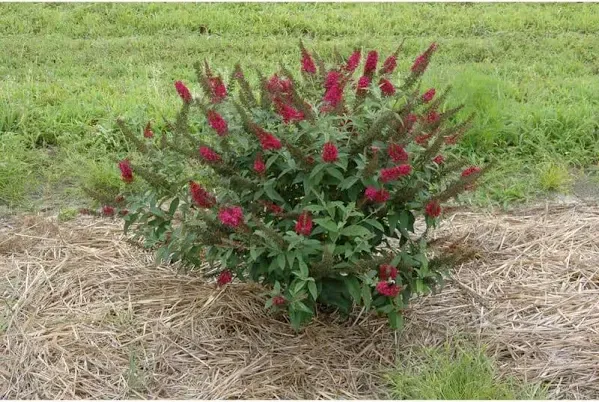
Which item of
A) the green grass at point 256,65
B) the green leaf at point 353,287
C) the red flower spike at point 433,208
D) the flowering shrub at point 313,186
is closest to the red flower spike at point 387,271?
the flowering shrub at point 313,186

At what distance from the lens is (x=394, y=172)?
9.18 ft

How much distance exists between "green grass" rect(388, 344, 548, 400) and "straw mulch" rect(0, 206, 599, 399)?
0.09m

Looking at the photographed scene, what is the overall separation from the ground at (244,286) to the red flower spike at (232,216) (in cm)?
58

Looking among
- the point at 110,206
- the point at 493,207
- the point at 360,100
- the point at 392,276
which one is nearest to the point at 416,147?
the point at 360,100

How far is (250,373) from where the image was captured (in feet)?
10.3

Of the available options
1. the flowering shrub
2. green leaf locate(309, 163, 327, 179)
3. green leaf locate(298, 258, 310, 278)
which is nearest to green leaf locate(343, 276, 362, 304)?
the flowering shrub

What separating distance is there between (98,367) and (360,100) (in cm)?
133

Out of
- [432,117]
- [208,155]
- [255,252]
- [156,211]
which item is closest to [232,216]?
[255,252]

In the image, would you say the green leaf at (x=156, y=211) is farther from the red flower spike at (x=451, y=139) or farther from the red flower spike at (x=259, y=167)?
the red flower spike at (x=451, y=139)

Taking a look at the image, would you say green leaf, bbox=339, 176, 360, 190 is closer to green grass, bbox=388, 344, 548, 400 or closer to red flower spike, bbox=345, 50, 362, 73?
red flower spike, bbox=345, 50, 362, 73

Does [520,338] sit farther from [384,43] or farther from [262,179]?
[384,43]

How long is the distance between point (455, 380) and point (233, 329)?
2.89ft

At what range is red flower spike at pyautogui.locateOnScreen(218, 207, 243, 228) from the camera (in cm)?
286

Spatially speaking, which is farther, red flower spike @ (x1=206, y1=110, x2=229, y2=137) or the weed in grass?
the weed in grass
